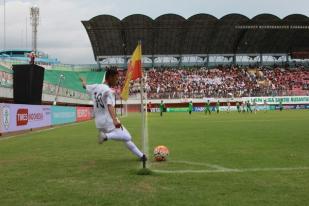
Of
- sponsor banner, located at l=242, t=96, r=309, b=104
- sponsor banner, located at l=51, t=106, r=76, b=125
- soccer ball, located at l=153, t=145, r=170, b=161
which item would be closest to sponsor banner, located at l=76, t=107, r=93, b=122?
sponsor banner, located at l=51, t=106, r=76, b=125

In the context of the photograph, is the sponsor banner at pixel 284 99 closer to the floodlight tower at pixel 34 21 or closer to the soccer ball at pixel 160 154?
the floodlight tower at pixel 34 21

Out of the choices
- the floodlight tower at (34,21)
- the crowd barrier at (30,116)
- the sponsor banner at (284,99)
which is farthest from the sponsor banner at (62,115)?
the sponsor banner at (284,99)

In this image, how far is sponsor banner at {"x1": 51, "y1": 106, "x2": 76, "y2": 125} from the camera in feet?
120

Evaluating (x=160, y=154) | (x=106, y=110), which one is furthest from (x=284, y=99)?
(x=106, y=110)

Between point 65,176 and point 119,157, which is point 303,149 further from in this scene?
point 65,176

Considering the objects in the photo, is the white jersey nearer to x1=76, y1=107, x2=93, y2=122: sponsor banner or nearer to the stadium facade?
x1=76, y1=107, x2=93, y2=122: sponsor banner

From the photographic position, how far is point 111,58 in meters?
90.7

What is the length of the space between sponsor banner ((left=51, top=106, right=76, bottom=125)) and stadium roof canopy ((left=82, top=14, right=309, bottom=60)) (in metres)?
36.5

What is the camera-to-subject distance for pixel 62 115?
A: 39.7m

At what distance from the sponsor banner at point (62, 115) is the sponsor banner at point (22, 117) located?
2.38m

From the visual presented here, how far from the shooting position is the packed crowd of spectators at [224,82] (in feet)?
272

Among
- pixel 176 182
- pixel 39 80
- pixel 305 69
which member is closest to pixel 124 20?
pixel 305 69

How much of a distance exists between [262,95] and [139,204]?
77.4m

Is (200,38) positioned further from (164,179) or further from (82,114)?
(164,179)
